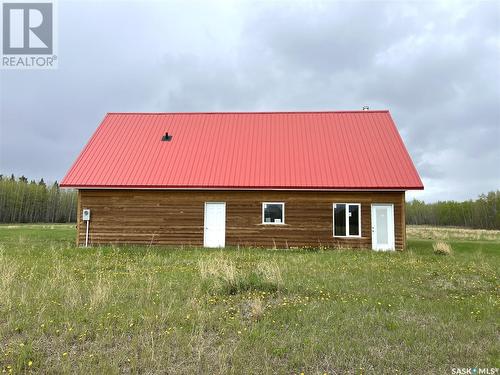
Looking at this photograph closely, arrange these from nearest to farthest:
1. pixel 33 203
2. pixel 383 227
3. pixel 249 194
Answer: pixel 383 227
pixel 249 194
pixel 33 203

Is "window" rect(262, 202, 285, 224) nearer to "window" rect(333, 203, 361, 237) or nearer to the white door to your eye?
the white door

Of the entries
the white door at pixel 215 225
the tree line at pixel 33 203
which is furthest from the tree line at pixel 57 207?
the white door at pixel 215 225

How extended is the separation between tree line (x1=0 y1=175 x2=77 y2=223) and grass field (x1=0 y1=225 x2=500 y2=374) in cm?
8146

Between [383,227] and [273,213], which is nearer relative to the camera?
[383,227]

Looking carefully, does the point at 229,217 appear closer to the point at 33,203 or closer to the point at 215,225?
the point at 215,225

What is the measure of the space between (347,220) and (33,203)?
82590mm

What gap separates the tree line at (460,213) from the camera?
260ft

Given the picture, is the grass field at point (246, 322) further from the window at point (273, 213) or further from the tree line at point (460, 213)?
the tree line at point (460, 213)

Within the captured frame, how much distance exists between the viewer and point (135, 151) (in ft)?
72.8

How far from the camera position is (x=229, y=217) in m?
19.9

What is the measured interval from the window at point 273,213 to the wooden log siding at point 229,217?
21 centimetres

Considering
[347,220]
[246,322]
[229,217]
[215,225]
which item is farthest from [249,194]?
[246,322]

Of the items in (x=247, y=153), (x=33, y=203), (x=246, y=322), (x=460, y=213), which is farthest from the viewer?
(x=460, y=213)

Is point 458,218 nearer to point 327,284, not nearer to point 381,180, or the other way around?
point 381,180
